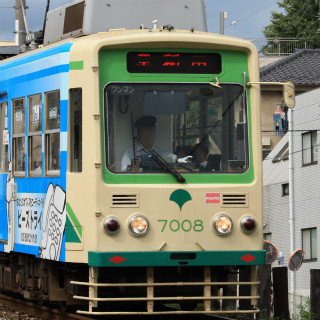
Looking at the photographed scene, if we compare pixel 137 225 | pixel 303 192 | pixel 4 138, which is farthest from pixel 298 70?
pixel 137 225

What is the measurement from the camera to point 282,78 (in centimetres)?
4538

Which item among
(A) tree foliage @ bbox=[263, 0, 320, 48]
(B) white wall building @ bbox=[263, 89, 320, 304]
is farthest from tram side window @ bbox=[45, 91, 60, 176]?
(A) tree foliage @ bbox=[263, 0, 320, 48]

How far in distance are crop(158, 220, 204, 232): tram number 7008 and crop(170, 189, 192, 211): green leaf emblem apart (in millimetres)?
182

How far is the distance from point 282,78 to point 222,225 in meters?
34.4

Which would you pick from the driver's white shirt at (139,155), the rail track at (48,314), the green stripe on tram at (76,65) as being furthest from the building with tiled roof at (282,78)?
the green stripe on tram at (76,65)

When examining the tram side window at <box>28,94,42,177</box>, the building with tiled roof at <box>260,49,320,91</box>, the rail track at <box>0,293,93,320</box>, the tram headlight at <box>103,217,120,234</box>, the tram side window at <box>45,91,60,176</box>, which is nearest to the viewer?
the tram headlight at <box>103,217,120,234</box>

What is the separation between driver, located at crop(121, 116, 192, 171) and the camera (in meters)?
11.4

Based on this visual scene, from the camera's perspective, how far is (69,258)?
453 inches

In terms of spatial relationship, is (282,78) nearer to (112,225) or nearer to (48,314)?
(48,314)

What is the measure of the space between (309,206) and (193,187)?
76.8ft

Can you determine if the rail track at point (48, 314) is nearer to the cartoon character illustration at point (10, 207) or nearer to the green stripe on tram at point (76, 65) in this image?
the cartoon character illustration at point (10, 207)

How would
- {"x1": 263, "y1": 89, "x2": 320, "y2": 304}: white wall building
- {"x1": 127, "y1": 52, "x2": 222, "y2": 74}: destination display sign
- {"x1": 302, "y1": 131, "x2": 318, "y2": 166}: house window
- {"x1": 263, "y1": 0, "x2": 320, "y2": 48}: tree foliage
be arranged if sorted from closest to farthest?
{"x1": 127, "y1": 52, "x2": 222, "y2": 74}: destination display sign < {"x1": 263, "y1": 89, "x2": 320, "y2": 304}: white wall building < {"x1": 302, "y1": 131, "x2": 318, "y2": 166}: house window < {"x1": 263, "y1": 0, "x2": 320, "y2": 48}: tree foliage

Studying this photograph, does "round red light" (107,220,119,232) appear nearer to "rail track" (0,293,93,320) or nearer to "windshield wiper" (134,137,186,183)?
"windshield wiper" (134,137,186,183)

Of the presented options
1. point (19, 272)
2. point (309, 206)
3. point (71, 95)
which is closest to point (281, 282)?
point (19, 272)
